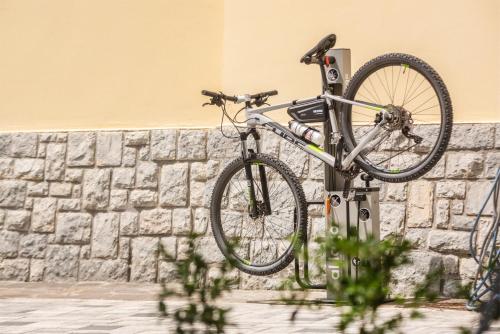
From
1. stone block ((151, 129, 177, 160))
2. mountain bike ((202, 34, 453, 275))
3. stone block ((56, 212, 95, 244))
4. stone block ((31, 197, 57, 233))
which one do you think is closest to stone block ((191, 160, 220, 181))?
stone block ((151, 129, 177, 160))

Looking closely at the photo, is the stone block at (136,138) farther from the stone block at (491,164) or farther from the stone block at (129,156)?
the stone block at (491,164)

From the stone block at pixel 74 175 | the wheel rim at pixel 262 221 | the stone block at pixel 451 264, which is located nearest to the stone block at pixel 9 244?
the stone block at pixel 74 175

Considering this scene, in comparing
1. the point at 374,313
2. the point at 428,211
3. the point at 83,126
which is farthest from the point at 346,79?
the point at 374,313

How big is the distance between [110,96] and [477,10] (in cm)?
342

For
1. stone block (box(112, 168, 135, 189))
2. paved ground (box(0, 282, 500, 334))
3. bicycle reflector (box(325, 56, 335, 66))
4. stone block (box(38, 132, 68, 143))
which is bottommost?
paved ground (box(0, 282, 500, 334))

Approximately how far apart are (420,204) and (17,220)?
380 cm

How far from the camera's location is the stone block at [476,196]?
7656 mm

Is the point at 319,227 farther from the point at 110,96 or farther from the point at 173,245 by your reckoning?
the point at 110,96

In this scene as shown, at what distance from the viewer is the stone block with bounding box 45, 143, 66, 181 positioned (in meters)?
9.59

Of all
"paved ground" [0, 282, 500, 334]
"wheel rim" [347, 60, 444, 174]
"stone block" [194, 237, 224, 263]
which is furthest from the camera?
"stone block" [194, 237, 224, 263]

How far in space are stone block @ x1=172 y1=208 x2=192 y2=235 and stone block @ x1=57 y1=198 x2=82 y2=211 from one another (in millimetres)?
974

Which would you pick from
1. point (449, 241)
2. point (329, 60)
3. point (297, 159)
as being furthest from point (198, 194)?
point (329, 60)

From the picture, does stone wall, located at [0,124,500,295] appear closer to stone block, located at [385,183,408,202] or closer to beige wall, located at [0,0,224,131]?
stone block, located at [385,183,408,202]

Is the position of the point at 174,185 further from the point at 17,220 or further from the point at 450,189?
the point at 450,189
